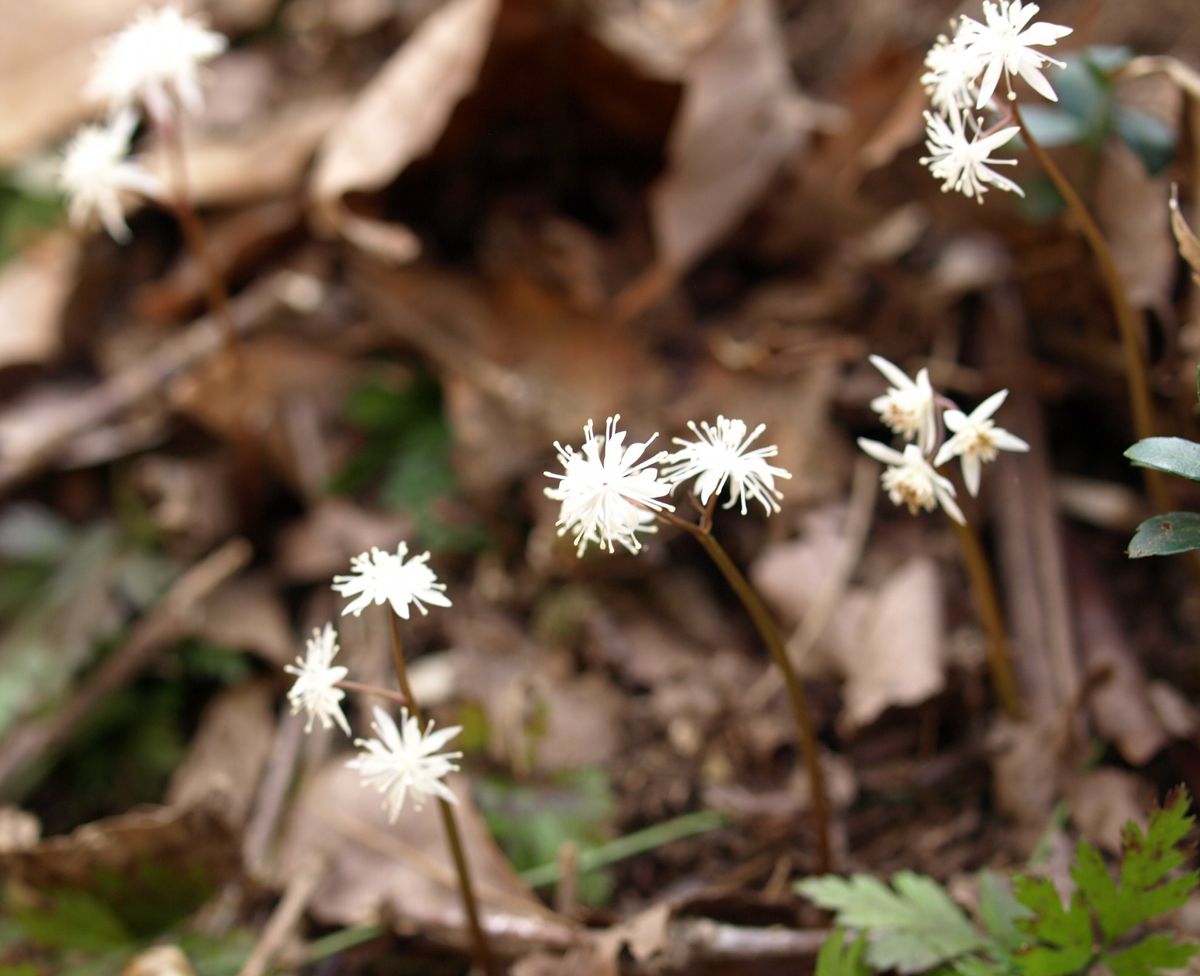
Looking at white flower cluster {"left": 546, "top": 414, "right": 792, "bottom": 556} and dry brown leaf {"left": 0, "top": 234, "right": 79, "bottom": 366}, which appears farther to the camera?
dry brown leaf {"left": 0, "top": 234, "right": 79, "bottom": 366}

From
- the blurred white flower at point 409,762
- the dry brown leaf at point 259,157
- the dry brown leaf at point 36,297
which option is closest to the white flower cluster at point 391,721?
the blurred white flower at point 409,762

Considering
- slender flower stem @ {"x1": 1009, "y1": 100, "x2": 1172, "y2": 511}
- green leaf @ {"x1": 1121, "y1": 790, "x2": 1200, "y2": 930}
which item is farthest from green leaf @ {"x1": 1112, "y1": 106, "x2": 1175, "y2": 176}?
green leaf @ {"x1": 1121, "y1": 790, "x2": 1200, "y2": 930}

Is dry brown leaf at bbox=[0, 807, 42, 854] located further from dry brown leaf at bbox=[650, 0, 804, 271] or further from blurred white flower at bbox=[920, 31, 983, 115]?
blurred white flower at bbox=[920, 31, 983, 115]

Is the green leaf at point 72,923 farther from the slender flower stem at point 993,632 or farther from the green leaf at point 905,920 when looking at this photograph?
the slender flower stem at point 993,632

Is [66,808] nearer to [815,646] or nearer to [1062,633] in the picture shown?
[815,646]

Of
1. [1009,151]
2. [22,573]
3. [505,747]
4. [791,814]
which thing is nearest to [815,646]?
[791,814]

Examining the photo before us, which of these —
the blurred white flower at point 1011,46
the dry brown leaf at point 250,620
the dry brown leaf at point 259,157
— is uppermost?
the dry brown leaf at point 259,157
